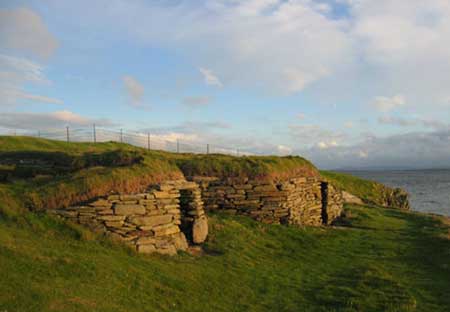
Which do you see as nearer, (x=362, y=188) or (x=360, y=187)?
(x=362, y=188)

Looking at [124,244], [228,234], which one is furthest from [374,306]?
[124,244]

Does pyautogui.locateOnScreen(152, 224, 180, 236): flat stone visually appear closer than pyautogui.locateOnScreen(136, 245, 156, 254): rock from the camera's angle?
No

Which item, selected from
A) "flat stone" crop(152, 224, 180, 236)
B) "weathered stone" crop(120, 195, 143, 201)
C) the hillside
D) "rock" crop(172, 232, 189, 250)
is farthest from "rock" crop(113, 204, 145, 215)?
"rock" crop(172, 232, 189, 250)

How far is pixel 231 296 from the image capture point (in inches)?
328

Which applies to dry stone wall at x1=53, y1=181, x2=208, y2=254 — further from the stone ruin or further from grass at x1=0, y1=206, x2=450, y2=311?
grass at x1=0, y1=206, x2=450, y2=311

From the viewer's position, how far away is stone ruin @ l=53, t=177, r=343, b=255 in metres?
9.94

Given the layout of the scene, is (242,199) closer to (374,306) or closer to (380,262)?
(380,262)

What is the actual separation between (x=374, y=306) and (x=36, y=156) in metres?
16.4

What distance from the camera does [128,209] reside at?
33.6ft

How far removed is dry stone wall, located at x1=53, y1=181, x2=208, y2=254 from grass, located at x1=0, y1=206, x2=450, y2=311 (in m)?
0.44

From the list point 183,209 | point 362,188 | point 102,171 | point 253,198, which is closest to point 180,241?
point 183,209

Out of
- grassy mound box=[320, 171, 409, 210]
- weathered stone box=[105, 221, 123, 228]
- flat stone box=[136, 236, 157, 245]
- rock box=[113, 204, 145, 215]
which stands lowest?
grassy mound box=[320, 171, 409, 210]

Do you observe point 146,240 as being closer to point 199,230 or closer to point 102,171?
point 199,230

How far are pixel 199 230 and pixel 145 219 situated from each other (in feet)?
6.82
